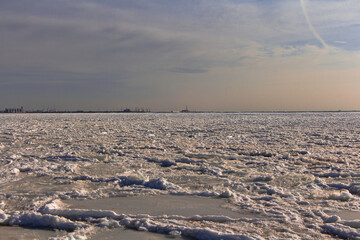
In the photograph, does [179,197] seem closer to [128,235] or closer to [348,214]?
[128,235]

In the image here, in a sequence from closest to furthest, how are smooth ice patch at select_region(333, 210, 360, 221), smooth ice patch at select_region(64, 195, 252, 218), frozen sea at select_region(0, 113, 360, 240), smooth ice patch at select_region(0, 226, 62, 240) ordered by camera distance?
smooth ice patch at select_region(0, 226, 62, 240) < frozen sea at select_region(0, 113, 360, 240) < smooth ice patch at select_region(333, 210, 360, 221) < smooth ice patch at select_region(64, 195, 252, 218)

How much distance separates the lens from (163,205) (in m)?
3.85

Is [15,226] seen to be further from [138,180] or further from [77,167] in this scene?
[77,167]

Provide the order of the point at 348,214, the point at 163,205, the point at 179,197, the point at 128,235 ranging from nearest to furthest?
1. the point at 128,235
2. the point at 348,214
3. the point at 163,205
4. the point at 179,197

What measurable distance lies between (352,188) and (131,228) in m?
3.42

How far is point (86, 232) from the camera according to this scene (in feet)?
9.82

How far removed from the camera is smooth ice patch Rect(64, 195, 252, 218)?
3598 millimetres

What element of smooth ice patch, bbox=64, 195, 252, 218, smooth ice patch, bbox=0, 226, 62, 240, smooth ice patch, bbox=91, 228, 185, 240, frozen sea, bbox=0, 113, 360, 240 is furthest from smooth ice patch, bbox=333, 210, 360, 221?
smooth ice patch, bbox=0, 226, 62, 240

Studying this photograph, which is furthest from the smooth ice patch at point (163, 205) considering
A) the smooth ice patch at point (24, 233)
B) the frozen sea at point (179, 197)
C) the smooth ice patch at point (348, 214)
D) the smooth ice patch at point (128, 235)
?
the smooth ice patch at point (348, 214)

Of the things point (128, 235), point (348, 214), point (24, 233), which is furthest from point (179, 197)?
point (348, 214)

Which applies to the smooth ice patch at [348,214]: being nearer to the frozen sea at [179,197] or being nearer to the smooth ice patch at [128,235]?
the frozen sea at [179,197]

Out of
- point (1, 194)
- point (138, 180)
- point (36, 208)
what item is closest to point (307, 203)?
point (138, 180)

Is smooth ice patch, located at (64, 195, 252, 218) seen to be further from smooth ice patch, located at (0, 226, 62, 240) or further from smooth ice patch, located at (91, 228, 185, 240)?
smooth ice patch, located at (0, 226, 62, 240)

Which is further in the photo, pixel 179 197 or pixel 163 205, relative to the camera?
pixel 179 197
